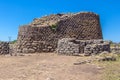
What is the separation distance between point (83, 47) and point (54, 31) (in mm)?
5278

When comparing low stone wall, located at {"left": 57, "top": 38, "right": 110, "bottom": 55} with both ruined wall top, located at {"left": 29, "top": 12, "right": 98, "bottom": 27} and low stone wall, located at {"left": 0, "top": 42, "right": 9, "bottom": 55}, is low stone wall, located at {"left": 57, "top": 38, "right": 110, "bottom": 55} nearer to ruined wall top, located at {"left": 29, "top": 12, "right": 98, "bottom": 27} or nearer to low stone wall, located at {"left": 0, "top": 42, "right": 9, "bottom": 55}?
low stone wall, located at {"left": 0, "top": 42, "right": 9, "bottom": 55}

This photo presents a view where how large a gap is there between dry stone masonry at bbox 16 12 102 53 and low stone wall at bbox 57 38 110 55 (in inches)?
131

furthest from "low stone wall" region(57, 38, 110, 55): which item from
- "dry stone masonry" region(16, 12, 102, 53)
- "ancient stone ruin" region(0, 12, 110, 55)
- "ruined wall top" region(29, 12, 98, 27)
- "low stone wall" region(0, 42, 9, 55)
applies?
"ruined wall top" region(29, 12, 98, 27)

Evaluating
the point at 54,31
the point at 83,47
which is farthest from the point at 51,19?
the point at 83,47

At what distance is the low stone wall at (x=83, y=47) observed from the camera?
17.1 m

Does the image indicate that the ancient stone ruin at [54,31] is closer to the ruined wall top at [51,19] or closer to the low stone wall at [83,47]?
the ruined wall top at [51,19]

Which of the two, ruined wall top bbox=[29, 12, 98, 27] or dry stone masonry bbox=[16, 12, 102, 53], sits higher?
A: ruined wall top bbox=[29, 12, 98, 27]

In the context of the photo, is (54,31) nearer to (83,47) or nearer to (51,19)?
(51,19)

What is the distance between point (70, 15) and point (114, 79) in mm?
16732

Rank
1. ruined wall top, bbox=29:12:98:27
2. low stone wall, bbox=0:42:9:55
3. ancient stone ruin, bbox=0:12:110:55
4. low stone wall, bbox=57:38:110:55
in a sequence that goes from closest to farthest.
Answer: low stone wall, bbox=57:38:110:55 → low stone wall, bbox=0:42:9:55 → ancient stone ruin, bbox=0:12:110:55 → ruined wall top, bbox=29:12:98:27

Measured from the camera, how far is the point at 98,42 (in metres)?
18.1

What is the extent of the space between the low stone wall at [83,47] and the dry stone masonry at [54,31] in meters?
3.31

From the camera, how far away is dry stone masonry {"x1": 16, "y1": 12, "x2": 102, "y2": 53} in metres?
Result: 22.4

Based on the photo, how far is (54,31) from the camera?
23.1 m
